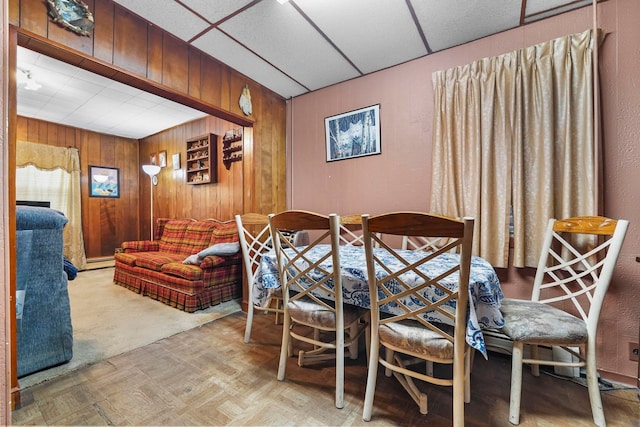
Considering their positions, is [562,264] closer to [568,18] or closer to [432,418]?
[432,418]

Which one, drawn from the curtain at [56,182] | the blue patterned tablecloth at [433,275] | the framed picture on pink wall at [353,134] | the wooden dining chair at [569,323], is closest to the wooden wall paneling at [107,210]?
the curtain at [56,182]

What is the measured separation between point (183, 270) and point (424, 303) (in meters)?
2.47

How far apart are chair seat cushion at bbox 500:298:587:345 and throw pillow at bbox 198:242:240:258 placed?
2.51m

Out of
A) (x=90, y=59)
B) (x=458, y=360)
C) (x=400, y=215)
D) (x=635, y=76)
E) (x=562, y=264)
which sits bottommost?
(x=458, y=360)

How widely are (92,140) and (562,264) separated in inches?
265

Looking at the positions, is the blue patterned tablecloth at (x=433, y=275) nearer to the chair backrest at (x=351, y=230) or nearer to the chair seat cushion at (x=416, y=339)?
the chair seat cushion at (x=416, y=339)

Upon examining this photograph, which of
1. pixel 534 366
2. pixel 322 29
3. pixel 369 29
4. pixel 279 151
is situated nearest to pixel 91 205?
pixel 279 151

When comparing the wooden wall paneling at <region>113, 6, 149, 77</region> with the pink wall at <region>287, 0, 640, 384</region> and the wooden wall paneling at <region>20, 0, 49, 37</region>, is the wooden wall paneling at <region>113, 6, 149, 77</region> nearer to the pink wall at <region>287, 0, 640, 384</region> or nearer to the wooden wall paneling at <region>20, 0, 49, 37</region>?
the wooden wall paneling at <region>20, 0, 49, 37</region>

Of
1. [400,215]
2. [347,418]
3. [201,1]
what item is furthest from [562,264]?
[201,1]

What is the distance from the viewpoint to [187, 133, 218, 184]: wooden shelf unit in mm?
3877

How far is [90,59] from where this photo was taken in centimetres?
161

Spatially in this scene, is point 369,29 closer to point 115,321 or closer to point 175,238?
point 115,321

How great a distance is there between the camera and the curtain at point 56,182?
408 centimetres

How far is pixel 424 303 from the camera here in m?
1.10
